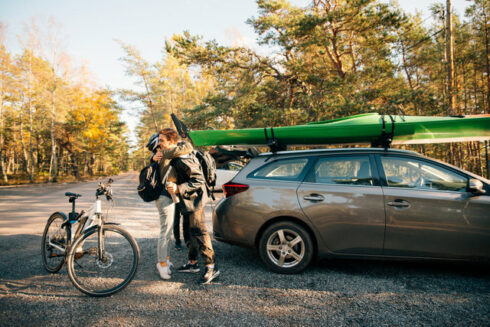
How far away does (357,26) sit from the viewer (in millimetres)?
12836

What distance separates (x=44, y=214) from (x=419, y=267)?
9298mm

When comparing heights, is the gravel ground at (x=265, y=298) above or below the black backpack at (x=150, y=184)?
below

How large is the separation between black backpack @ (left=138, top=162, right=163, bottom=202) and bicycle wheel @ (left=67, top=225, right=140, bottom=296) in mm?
484

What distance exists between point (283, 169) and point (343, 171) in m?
0.78

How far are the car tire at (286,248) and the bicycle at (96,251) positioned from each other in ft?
5.21

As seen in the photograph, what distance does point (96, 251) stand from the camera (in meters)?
3.19

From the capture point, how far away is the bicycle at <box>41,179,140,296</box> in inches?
118

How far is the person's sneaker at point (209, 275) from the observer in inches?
129

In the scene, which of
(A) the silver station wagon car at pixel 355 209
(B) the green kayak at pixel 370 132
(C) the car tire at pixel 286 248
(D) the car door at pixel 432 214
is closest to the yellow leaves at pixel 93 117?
(B) the green kayak at pixel 370 132

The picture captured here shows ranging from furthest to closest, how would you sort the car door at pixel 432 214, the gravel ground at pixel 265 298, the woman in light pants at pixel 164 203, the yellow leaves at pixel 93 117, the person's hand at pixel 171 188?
the yellow leaves at pixel 93 117 → the woman in light pants at pixel 164 203 → the person's hand at pixel 171 188 → the car door at pixel 432 214 → the gravel ground at pixel 265 298

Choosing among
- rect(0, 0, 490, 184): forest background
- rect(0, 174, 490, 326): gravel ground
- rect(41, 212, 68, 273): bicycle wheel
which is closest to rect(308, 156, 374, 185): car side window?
rect(0, 174, 490, 326): gravel ground

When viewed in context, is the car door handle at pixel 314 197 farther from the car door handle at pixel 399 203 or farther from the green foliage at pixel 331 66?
the green foliage at pixel 331 66

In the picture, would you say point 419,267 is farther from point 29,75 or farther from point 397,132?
point 29,75

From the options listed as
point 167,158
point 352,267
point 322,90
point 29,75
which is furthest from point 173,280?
point 29,75
